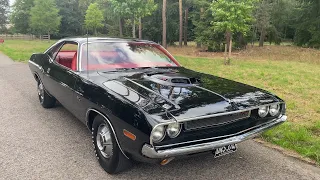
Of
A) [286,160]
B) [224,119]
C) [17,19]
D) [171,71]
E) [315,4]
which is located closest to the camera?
[224,119]

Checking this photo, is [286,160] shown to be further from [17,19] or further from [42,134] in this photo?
[17,19]

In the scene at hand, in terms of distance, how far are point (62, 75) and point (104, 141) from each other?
158 centimetres

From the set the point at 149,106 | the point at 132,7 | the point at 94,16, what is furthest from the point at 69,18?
the point at 149,106

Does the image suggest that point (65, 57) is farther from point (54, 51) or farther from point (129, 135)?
point (129, 135)

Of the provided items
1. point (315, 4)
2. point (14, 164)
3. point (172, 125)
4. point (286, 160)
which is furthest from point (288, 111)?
point (315, 4)

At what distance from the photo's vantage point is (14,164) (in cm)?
328

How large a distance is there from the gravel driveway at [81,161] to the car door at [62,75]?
1.68ft

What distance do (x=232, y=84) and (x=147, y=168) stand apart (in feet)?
5.06

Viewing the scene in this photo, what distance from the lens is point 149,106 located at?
2613 millimetres

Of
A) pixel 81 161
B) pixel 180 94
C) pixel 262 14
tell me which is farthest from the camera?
pixel 262 14

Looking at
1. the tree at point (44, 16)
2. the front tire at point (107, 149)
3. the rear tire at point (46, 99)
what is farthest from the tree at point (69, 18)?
the front tire at point (107, 149)

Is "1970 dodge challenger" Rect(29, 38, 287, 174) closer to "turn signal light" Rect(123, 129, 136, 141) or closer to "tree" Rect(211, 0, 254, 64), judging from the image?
"turn signal light" Rect(123, 129, 136, 141)

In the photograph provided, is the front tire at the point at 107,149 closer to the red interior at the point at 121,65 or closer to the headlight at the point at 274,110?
the red interior at the point at 121,65

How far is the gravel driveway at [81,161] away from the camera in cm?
311
